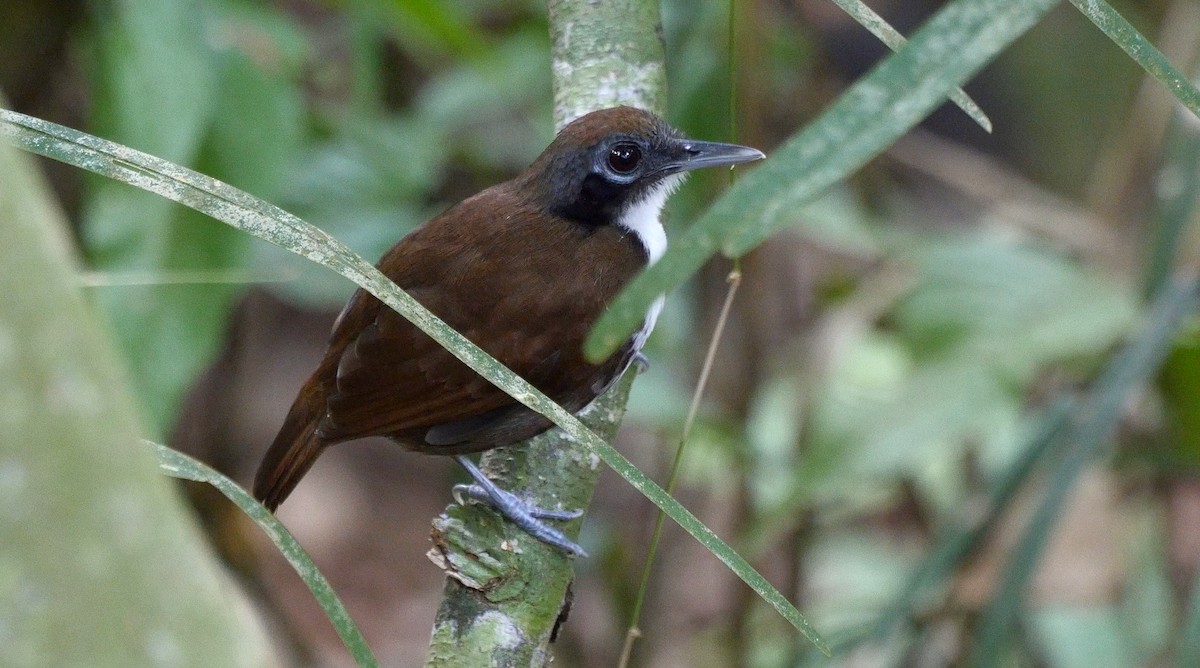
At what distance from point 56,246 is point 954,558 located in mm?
2387

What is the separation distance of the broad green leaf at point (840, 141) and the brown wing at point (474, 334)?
1.06m

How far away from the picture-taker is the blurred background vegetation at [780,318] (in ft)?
8.70

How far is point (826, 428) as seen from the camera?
301cm

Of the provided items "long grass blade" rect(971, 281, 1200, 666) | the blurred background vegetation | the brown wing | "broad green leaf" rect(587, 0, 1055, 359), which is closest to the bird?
the brown wing

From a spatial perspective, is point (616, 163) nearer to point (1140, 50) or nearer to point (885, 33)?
point (885, 33)

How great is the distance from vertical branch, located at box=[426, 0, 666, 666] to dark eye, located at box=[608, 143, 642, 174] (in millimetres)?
75

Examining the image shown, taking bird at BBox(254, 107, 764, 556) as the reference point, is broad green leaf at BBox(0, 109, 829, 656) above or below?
below

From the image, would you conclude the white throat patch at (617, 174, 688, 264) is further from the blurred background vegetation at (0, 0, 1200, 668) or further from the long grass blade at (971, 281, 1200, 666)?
the long grass blade at (971, 281, 1200, 666)

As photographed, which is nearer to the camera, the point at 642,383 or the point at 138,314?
the point at 138,314

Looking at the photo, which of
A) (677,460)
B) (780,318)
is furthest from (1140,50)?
(780,318)

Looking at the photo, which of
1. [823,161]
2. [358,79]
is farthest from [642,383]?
[823,161]

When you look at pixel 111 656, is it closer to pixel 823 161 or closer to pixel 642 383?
pixel 823 161

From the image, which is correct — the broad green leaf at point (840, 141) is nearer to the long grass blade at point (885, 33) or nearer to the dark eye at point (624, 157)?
the long grass blade at point (885, 33)

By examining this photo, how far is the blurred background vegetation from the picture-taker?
2650 millimetres
